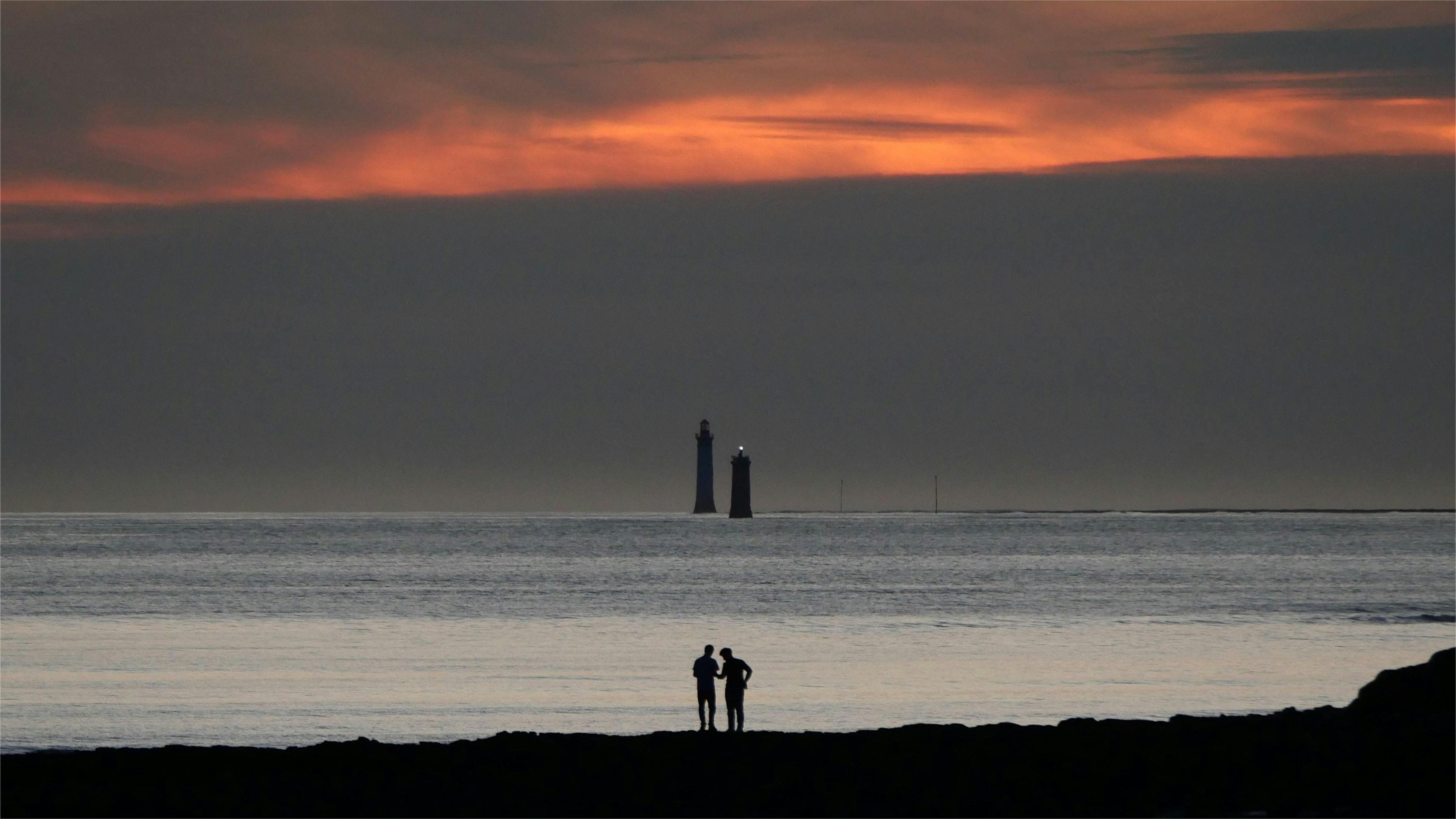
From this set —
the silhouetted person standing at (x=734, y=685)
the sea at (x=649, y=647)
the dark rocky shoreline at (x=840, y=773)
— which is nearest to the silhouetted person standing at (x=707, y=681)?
the silhouetted person standing at (x=734, y=685)

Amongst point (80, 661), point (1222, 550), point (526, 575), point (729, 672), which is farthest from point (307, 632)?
point (1222, 550)

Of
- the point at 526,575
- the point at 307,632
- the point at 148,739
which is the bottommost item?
the point at 148,739

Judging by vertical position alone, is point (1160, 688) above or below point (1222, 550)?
below

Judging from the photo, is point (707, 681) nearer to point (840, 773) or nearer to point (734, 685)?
point (734, 685)

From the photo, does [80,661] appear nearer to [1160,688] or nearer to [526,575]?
[1160,688]

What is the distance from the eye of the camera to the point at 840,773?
74.3 feet

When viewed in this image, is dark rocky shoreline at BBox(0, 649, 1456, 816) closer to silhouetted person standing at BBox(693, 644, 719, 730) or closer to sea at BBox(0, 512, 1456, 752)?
silhouetted person standing at BBox(693, 644, 719, 730)

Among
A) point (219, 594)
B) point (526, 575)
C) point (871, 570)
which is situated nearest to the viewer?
point (219, 594)

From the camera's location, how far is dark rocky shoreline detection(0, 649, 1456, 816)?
20.3 metres

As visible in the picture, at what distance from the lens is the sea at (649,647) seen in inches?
1478

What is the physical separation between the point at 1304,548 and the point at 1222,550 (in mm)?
11076

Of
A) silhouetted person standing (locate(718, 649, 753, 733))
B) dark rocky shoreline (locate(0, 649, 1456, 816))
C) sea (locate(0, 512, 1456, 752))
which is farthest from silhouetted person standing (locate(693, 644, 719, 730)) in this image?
sea (locate(0, 512, 1456, 752))

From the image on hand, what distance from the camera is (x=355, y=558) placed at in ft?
509

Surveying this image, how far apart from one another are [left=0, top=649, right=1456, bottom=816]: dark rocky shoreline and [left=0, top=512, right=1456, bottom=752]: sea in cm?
939
